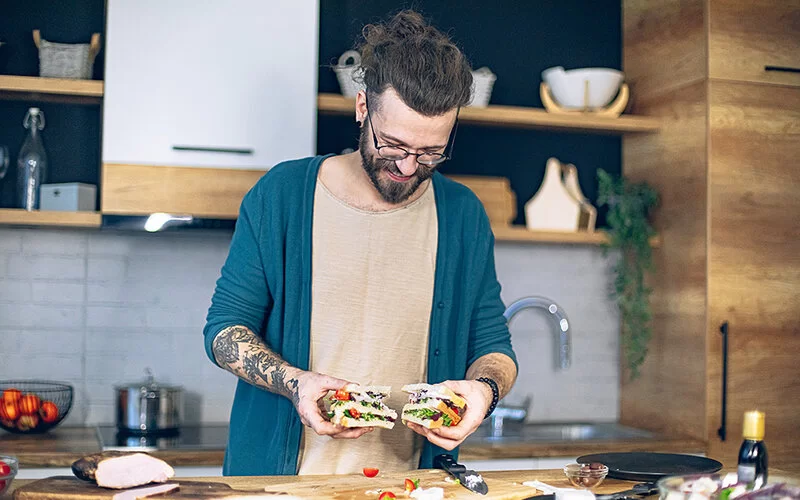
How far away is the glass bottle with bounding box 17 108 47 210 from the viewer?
343cm

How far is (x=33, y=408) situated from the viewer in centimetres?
328

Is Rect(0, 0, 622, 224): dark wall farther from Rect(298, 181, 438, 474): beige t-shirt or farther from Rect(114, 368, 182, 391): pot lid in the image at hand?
Rect(298, 181, 438, 474): beige t-shirt

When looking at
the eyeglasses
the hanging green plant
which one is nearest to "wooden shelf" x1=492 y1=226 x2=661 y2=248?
the hanging green plant

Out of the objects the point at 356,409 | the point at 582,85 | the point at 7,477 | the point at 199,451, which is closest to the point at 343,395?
the point at 356,409

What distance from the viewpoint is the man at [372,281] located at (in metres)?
2.24

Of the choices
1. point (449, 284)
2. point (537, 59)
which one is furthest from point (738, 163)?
point (449, 284)

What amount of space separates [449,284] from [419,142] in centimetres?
40

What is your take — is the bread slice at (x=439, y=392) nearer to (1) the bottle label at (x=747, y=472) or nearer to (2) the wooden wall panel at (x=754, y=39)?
(1) the bottle label at (x=747, y=472)

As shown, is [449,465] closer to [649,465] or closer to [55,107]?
[649,465]

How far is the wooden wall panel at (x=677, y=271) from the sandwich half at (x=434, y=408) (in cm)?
183

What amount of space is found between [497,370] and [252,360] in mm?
594

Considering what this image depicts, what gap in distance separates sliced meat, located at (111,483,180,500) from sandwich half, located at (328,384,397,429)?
350 millimetres

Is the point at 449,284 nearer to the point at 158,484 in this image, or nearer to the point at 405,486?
the point at 405,486

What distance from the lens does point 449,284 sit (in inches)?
95.9
